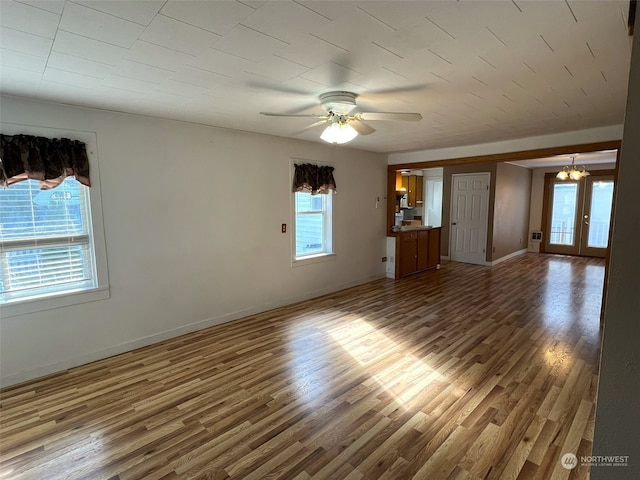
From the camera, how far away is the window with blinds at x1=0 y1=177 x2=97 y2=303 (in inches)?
106

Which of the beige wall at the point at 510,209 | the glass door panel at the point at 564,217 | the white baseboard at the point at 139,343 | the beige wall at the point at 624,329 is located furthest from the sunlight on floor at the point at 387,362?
the glass door panel at the point at 564,217

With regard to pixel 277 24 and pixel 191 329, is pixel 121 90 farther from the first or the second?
pixel 191 329

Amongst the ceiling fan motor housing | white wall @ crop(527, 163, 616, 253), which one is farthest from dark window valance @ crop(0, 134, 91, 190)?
white wall @ crop(527, 163, 616, 253)

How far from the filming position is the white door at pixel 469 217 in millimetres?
7438

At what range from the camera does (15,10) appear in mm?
1438

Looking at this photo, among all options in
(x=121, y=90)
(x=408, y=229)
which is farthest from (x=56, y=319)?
(x=408, y=229)

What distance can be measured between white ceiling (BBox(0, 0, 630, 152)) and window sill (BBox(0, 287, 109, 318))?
1.66m

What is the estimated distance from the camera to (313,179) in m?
4.74

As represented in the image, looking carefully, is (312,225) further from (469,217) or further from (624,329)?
(469,217)

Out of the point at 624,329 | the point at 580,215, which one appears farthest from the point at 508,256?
the point at 624,329

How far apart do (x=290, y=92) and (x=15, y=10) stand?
1.56 metres

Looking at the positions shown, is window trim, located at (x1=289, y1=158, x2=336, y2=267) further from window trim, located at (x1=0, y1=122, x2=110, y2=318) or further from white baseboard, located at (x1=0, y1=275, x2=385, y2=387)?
window trim, located at (x1=0, y1=122, x2=110, y2=318)

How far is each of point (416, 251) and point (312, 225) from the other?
264 centimetres

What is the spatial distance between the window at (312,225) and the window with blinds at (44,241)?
2507 mm
